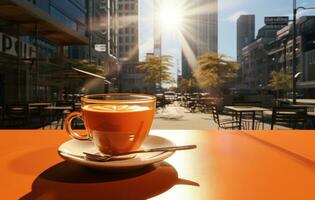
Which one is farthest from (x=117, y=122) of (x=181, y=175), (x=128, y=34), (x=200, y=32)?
(x=200, y=32)

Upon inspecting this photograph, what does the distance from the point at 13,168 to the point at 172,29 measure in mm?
79059

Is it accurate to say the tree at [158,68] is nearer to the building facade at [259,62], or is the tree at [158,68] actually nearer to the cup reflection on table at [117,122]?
the cup reflection on table at [117,122]

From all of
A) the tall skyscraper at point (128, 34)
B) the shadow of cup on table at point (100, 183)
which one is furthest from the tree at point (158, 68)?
the tall skyscraper at point (128, 34)

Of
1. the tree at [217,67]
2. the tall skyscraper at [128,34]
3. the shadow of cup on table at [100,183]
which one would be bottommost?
the shadow of cup on table at [100,183]

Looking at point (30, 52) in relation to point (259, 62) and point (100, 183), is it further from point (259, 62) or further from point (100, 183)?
point (259, 62)

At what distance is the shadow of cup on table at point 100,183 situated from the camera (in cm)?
66

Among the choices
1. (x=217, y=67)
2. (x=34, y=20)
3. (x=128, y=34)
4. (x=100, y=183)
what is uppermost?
(x=128, y=34)

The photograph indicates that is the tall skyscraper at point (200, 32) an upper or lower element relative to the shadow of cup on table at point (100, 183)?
upper

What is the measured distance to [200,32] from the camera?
10781 cm

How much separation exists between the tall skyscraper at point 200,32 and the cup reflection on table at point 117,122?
103997mm

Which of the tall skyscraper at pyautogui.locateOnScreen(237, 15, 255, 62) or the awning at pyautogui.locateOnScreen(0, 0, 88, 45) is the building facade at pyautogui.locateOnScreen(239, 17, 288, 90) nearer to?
the awning at pyautogui.locateOnScreen(0, 0, 88, 45)

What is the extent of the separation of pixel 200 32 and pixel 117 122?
110m

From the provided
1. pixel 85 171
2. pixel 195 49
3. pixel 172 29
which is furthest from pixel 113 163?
pixel 195 49

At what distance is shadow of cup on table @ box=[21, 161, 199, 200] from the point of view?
26.1 inches
